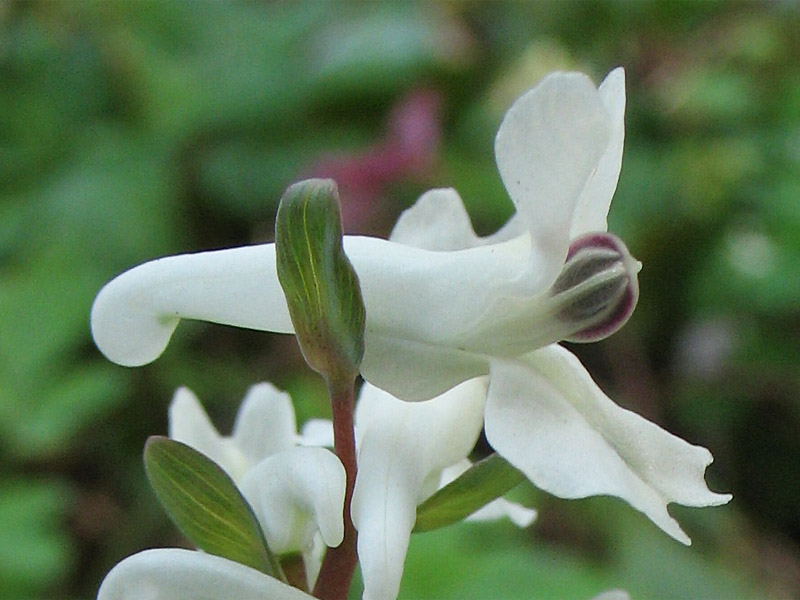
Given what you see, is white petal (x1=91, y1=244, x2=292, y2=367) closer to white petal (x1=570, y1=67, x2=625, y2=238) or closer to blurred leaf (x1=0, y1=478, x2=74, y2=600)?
white petal (x1=570, y1=67, x2=625, y2=238)

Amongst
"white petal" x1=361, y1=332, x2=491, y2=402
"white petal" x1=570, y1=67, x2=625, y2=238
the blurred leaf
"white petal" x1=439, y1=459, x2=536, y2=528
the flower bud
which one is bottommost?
the blurred leaf

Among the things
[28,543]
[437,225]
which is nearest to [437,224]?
[437,225]

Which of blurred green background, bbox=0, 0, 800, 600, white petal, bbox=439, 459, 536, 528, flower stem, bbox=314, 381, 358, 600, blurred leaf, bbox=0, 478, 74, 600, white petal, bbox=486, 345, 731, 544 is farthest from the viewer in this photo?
blurred green background, bbox=0, 0, 800, 600

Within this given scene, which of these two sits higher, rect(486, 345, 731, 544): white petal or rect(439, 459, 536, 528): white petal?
rect(486, 345, 731, 544): white petal

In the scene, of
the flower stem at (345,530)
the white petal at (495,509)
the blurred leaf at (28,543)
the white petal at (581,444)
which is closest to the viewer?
the white petal at (581,444)


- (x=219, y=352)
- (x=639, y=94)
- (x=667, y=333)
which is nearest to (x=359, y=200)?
(x=219, y=352)

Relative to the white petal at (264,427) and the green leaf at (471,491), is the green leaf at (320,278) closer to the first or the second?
the green leaf at (471,491)

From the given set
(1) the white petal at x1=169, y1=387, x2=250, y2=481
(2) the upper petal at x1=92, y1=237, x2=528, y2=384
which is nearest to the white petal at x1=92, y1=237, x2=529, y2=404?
(2) the upper petal at x1=92, y1=237, x2=528, y2=384

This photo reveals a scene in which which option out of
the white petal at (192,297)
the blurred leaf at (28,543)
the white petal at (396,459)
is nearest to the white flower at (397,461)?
the white petal at (396,459)
